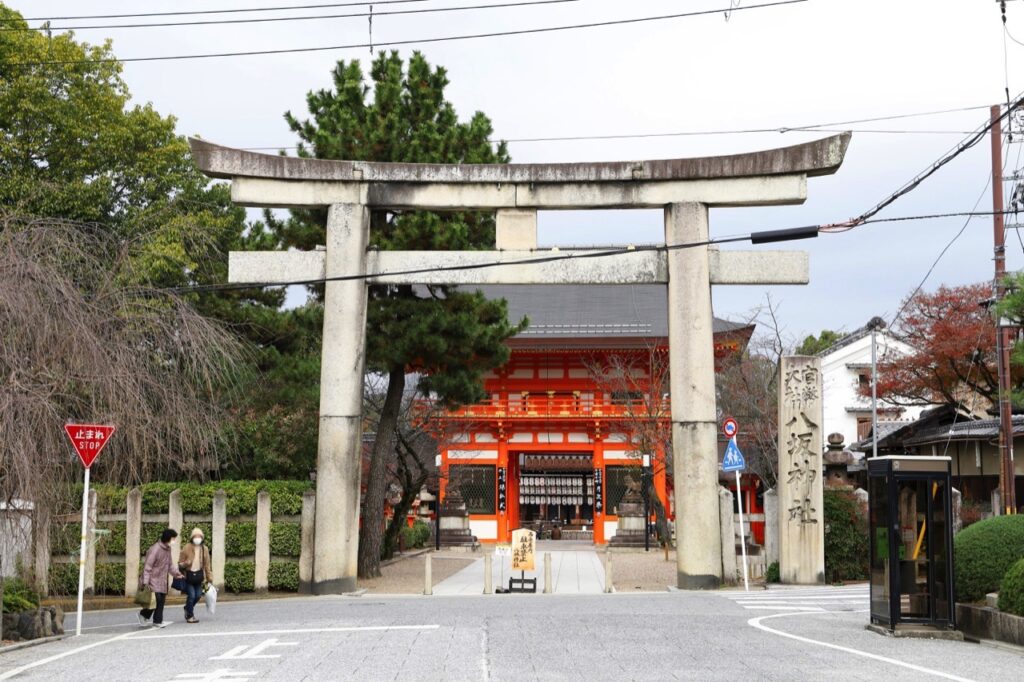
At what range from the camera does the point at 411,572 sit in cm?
2455

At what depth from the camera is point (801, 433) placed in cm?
1927

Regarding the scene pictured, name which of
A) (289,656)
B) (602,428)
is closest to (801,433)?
(289,656)

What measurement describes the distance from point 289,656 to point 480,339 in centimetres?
1161

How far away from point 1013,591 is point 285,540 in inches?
481

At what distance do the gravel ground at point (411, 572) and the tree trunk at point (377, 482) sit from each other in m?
0.39

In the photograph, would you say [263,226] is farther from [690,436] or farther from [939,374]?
[939,374]

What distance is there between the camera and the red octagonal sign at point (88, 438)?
12531mm

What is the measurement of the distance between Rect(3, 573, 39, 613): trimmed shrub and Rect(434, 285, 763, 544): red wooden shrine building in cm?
2429

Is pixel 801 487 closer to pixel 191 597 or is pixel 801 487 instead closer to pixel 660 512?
pixel 191 597

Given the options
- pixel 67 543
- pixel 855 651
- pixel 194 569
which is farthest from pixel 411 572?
pixel 855 651

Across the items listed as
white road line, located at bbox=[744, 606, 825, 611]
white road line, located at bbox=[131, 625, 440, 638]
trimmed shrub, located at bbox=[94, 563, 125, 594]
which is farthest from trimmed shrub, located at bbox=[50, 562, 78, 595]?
white road line, located at bbox=[744, 606, 825, 611]

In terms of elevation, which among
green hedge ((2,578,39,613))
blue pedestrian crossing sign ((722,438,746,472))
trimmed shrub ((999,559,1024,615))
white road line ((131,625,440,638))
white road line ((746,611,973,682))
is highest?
blue pedestrian crossing sign ((722,438,746,472))

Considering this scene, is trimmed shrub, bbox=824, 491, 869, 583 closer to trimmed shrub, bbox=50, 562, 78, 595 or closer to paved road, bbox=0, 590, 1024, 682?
paved road, bbox=0, 590, 1024, 682

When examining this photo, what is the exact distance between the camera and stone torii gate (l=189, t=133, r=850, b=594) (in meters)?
18.3
